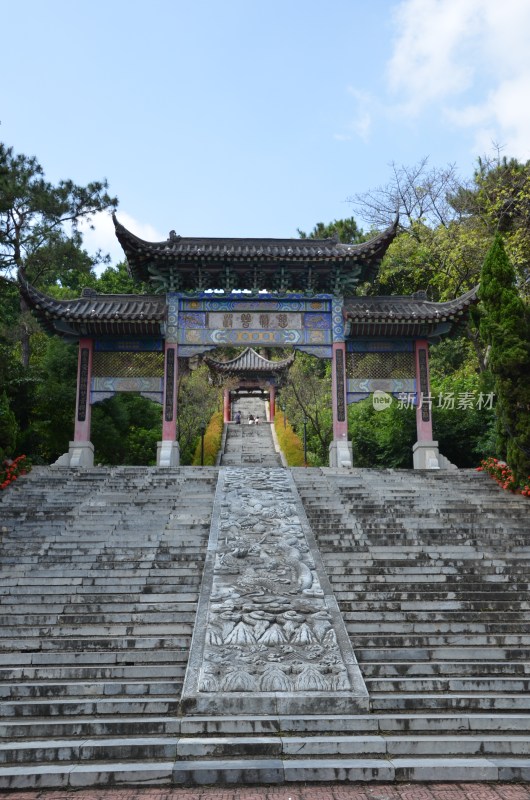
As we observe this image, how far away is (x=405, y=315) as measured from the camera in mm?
14852

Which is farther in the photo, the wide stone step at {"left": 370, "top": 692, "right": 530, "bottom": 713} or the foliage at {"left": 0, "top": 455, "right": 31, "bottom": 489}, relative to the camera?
the foliage at {"left": 0, "top": 455, "right": 31, "bottom": 489}

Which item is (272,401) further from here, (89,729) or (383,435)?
(89,729)

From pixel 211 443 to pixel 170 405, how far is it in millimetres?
11133

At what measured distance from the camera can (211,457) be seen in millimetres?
24375

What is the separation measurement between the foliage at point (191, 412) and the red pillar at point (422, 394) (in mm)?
9351

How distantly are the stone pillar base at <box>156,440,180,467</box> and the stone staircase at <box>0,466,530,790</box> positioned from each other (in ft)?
10.2

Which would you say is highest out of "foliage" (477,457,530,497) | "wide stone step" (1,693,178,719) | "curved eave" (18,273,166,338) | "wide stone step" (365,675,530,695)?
"curved eave" (18,273,166,338)

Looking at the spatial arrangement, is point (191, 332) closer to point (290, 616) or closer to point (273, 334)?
point (273, 334)

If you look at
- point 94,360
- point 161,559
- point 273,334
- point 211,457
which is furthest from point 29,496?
point 211,457

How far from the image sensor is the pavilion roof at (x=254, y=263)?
15297mm

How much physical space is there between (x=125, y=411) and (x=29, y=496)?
8376 millimetres

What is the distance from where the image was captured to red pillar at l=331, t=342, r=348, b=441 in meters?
15.3

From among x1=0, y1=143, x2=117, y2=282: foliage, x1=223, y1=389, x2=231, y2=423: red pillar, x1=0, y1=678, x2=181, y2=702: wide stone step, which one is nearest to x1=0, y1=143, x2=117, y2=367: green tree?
x1=0, y1=143, x2=117, y2=282: foliage

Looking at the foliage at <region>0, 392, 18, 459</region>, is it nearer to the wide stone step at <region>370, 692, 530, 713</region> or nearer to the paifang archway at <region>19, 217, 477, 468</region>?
the paifang archway at <region>19, 217, 477, 468</region>
